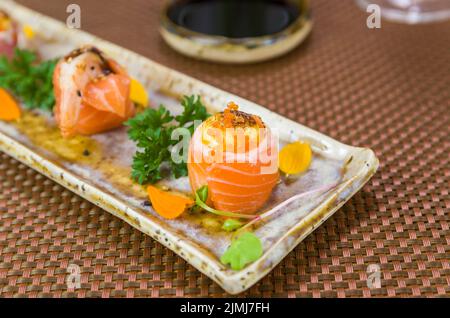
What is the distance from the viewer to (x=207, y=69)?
2.05 m

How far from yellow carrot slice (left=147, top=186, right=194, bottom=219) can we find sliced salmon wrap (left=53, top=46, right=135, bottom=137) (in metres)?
0.35

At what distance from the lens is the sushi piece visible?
1.95m

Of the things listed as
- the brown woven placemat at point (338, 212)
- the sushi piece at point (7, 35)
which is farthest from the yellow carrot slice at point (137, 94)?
the sushi piece at point (7, 35)

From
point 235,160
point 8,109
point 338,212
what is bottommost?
point 8,109

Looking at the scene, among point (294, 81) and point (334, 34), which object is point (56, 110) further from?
point (334, 34)

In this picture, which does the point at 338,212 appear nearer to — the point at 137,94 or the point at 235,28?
the point at 137,94

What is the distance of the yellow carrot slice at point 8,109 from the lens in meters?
1.74

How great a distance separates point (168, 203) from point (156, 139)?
0.20 metres

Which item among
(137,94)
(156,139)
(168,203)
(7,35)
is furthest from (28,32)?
(168,203)

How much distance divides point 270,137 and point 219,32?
808 millimetres

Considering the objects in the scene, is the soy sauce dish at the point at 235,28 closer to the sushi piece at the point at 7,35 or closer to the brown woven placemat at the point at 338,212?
the brown woven placemat at the point at 338,212

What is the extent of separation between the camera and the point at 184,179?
1463 millimetres

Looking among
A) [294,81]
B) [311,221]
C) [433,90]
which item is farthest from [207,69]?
[311,221]

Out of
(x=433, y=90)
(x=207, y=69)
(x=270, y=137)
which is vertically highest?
(x=270, y=137)
